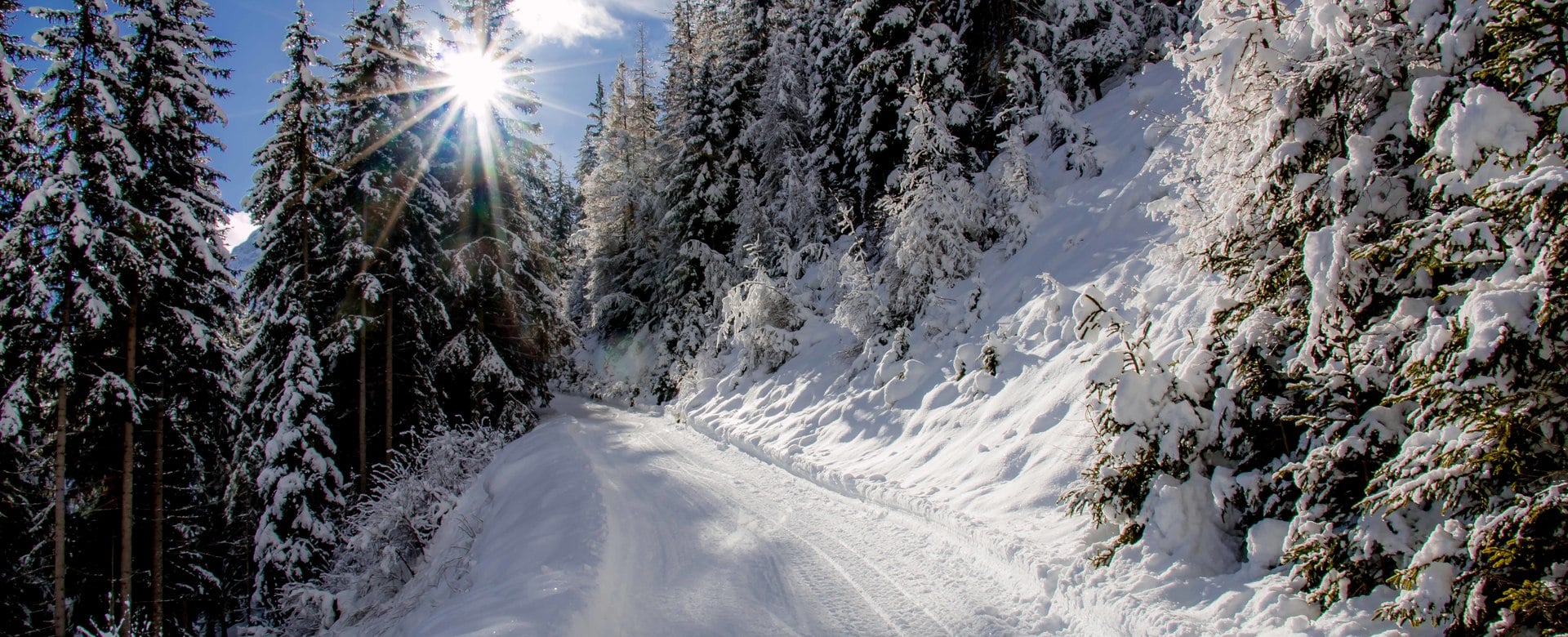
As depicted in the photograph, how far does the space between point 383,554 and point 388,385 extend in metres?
8.41

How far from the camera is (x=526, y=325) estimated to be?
20.4 meters

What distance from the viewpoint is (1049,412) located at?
806 centimetres

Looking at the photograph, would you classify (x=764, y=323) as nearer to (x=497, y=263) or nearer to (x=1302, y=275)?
(x=497, y=263)

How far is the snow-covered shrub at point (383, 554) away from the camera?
8695mm

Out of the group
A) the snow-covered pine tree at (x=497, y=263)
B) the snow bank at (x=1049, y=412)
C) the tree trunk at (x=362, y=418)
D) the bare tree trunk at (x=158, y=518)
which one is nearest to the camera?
the snow bank at (x=1049, y=412)

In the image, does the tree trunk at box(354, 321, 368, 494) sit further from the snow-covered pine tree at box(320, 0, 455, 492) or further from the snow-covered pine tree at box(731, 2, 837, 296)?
the snow-covered pine tree at box(731, 2, 837, 296)

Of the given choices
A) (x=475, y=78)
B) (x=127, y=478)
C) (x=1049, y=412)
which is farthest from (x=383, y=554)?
(x=475, y=78)

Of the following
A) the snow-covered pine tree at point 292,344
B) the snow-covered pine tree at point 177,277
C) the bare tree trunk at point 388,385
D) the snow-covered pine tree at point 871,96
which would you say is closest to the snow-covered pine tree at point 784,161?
the snow-covered pine tree at point 871,96

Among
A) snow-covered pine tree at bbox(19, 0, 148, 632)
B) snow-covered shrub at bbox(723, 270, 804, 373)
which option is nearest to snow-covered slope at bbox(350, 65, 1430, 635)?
snow-covered shrub at bbox(723, 270, 804, 373)

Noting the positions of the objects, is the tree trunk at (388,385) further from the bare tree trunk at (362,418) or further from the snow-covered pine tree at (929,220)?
the snow-covered pine tree at (929,220)

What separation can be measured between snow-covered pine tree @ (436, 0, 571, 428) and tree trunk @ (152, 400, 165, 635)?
5937 mm

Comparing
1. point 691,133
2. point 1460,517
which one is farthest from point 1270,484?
point 691,133

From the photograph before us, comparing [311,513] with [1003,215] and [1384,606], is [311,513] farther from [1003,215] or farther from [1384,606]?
[1384,606]

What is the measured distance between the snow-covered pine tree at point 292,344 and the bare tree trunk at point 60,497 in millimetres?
2819
